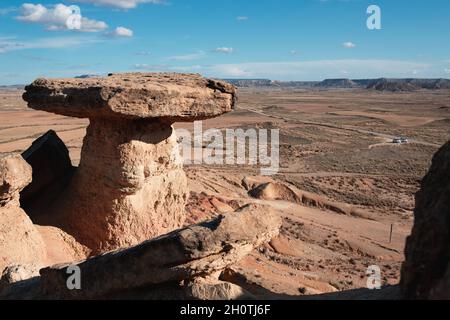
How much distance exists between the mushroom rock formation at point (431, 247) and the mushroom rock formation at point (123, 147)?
508 centimetres

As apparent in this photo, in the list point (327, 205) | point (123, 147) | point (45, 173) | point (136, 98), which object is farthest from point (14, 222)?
point (327, 205)

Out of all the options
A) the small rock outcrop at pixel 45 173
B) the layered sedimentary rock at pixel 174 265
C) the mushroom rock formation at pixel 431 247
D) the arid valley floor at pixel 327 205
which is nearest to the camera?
the mushroom rock formation at pixel 431 247

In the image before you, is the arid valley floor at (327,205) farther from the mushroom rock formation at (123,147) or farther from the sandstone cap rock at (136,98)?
the sandstone cap rock at (136,98)

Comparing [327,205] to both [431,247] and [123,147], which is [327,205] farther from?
[431,247]

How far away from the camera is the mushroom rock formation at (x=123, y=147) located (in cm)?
852

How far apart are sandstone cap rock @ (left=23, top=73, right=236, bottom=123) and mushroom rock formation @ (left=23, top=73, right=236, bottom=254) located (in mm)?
18

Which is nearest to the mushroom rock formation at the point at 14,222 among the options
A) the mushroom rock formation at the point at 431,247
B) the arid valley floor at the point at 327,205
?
the arid valley floor at the point at 327,205

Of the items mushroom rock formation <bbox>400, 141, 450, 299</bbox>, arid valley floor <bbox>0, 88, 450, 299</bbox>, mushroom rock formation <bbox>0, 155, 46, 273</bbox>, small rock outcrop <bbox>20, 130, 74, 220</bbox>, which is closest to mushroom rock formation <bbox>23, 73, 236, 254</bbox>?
small rock outcrop <bbox>20, 130, 74, 220</bbox>

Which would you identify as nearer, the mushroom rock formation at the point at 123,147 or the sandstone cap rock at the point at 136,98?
the sandstone cap rock at the point at 136,98

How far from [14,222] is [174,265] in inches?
152

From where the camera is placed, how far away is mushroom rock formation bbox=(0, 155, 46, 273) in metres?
7.89

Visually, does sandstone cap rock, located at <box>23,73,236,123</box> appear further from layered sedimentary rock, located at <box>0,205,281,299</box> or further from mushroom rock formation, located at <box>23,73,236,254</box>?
layered sedimentary rock, located at <box>0,205,281,299</box>

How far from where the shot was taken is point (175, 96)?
890cm

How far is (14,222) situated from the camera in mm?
8211
